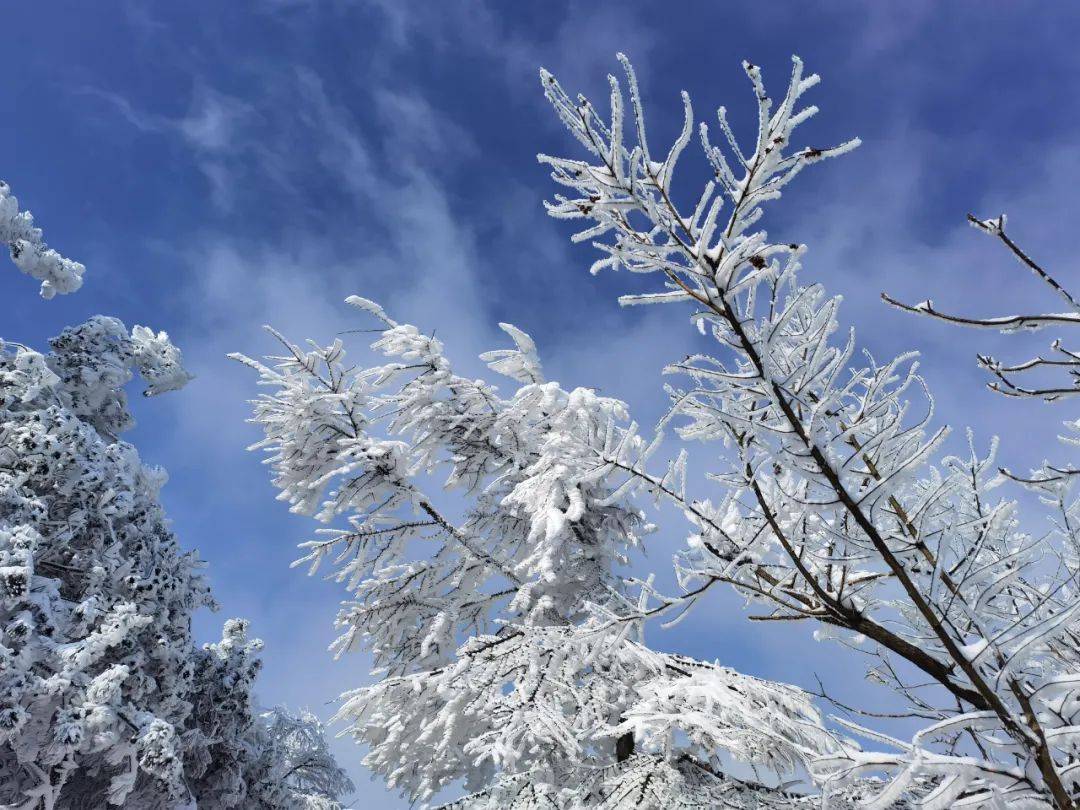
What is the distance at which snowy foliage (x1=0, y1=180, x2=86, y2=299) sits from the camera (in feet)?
52.7

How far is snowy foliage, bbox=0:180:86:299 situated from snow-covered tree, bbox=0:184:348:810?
46 millimetres

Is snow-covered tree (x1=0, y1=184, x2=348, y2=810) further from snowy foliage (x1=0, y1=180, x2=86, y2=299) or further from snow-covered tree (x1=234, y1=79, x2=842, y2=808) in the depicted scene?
snow-covered tree (x1=234, y1=79, x2=842, y2=808)

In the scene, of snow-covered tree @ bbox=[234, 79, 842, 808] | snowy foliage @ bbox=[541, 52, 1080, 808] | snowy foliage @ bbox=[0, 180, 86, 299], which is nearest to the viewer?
snowy foliage @ bbox=[541, 52, 1080, 808]

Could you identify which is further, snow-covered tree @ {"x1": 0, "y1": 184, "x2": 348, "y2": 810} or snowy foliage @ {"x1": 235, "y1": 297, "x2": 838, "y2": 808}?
snow-covered tree @ {"x1": 0, "y1": 184, "x2": 348, "y2": 810}

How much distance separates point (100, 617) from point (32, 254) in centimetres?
1017

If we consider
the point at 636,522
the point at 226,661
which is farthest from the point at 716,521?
the point at 226,661

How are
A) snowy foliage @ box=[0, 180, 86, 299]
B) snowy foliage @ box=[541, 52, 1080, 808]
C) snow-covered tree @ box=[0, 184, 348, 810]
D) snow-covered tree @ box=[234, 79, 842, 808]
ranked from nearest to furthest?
snowy foliage @ box=[541, 52, 1080, 808], snow-covered tree @ box=[234, 79, 842, 808], snow-covered tree @ box=[0, 184, 348, 810], snowy foliage @ box=[0, 180, 86, 299]

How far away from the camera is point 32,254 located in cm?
1628

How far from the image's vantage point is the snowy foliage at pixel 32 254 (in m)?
16.1

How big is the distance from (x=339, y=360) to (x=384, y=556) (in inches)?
93.6

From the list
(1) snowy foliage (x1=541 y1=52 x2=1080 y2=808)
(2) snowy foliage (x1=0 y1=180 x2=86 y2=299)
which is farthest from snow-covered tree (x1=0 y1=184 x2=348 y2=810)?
(1) snowy foliage (x1=541 y1=52 x2=1080 y2=808)

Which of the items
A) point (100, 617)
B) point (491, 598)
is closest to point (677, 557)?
point (491, 598)

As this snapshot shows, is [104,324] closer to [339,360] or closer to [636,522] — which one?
[339,360]

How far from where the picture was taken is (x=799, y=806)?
3.55m
